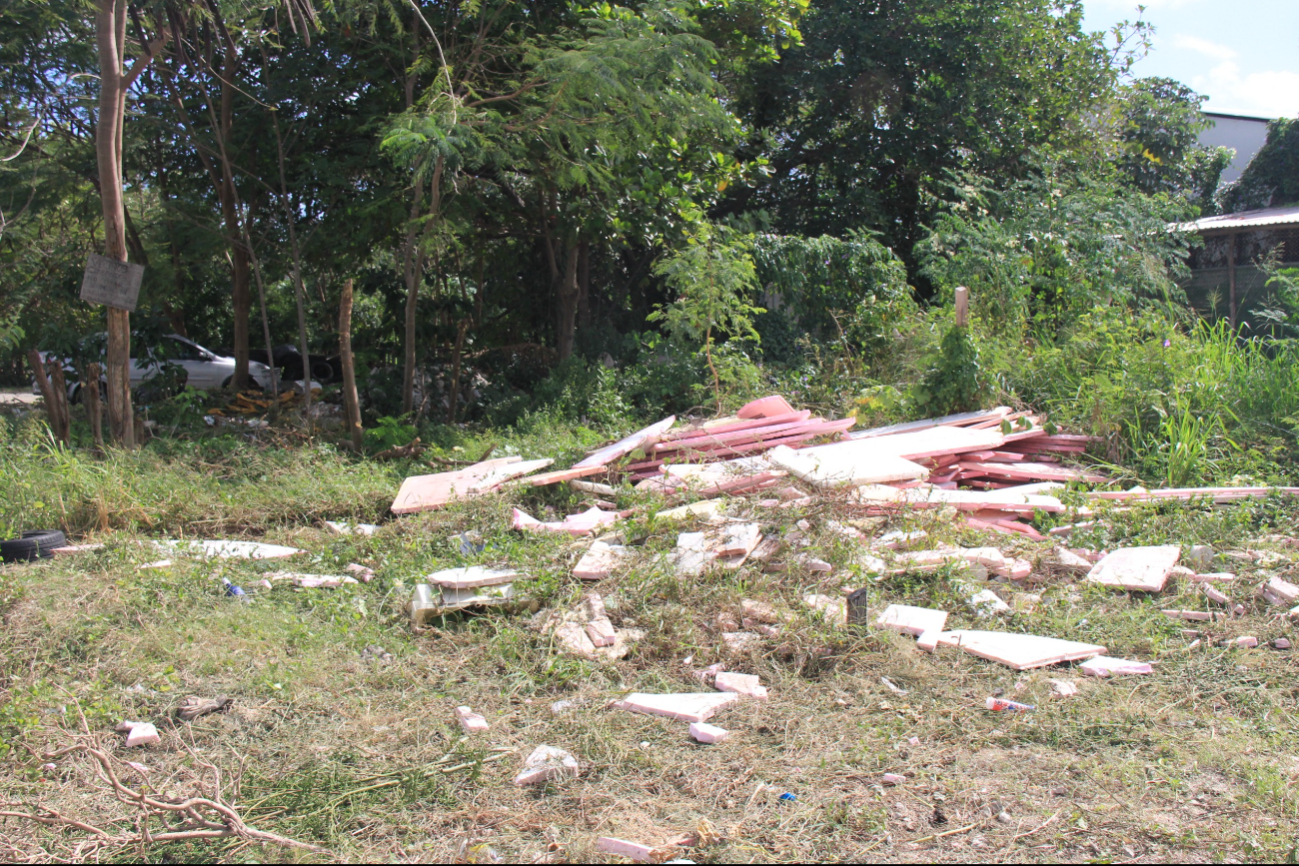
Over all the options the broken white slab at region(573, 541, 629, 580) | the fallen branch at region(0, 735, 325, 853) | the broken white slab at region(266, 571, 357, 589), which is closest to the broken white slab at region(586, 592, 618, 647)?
the broken white slab at region(573, 541, 629, 580)

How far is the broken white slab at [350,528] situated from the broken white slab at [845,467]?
2749 mm

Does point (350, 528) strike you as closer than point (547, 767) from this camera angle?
No

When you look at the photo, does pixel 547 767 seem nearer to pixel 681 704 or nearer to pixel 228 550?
pixel 681 704

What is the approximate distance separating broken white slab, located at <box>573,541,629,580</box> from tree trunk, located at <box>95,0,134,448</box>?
14.4 feet

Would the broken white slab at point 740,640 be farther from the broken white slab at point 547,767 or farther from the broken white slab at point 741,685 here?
the broken white slab at point 547,767

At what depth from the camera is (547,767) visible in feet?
9.68

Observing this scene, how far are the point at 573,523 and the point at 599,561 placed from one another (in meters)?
0.80

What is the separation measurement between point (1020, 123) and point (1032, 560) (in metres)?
10.7

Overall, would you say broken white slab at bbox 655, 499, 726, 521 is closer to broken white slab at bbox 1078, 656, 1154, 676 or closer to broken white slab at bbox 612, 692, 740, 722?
broken white slab at bbox 612, 692, 740, 722

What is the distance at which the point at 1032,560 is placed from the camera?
4.90m

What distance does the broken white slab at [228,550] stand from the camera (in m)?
5.25

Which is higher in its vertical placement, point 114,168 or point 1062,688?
point 114,168

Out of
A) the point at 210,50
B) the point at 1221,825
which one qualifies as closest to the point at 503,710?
the point at 1221,825

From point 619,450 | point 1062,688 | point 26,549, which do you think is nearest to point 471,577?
point 619,450
